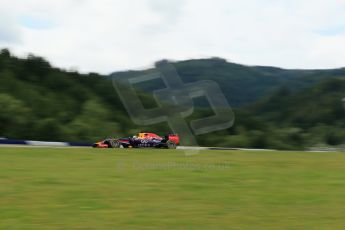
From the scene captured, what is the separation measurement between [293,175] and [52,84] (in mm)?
96976

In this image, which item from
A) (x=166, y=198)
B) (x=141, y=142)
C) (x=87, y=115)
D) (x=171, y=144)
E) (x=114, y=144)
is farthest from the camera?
(x=87, y=115)

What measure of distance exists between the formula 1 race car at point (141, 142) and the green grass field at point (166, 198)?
47.8 feet

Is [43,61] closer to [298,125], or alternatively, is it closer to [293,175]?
[298,125]

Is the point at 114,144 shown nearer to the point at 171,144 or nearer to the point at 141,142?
the point at 141,142

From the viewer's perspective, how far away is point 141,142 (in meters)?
31.6

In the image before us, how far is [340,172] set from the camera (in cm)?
1670

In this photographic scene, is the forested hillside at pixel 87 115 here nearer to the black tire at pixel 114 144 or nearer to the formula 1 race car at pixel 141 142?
the formula 1 race car at pixel 141 142

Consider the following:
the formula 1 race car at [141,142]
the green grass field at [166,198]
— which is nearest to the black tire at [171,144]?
the formula 1 race car at [141,142]

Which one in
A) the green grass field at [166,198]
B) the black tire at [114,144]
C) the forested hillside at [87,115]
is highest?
the forested hillside at [87,115]

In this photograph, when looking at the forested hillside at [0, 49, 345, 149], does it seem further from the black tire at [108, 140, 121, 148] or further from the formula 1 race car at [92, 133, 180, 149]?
the black tire at [108, 140, 121, 148]

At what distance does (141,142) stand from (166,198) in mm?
21153

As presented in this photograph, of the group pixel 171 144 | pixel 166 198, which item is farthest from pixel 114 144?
pixel 166 198

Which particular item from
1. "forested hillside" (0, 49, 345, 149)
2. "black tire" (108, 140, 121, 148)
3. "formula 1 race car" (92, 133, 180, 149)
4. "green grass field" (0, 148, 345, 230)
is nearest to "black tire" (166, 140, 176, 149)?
"formula 1 race car" (92, 133, 180, 149)

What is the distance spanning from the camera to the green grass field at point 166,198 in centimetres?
839
